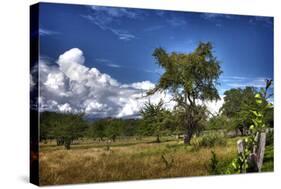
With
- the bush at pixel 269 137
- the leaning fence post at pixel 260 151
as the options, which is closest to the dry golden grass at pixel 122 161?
the leaning fence post at pixel 260 151

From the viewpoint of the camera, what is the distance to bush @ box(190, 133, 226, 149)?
1095 centimetres

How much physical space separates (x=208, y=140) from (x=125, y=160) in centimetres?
165

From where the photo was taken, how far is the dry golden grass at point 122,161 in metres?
9.69

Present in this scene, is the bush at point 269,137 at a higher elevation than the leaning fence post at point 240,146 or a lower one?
higher

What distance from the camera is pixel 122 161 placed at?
10.2 meters

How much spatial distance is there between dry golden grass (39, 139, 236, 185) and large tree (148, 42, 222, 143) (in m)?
0.40

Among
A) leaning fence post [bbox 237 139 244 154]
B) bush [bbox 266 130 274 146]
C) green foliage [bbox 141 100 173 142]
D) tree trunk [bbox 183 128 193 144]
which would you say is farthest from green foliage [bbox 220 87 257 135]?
green foliage [bbox 141 100 173 142]

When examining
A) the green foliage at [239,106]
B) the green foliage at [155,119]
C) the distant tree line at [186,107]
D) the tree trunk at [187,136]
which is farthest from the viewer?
the green foliage at [239,106]

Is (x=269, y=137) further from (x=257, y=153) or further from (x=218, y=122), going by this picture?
(x=218, y=122)

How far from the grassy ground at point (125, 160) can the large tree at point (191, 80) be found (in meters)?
0.40

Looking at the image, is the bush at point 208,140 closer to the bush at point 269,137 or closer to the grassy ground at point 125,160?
the grassy ground at point 125,160

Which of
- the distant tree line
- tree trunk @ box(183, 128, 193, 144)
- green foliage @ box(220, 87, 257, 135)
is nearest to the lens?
Answer: the distant tree line

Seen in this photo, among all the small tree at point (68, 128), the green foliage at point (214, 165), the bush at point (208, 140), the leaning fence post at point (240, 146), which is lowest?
the green foliage at point (214, 165)

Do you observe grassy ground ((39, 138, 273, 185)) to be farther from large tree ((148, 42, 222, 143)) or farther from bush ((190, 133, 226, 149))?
large tree ((148, 42, 222, 143))
